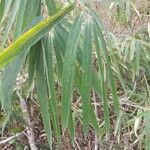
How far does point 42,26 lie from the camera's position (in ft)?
2.70

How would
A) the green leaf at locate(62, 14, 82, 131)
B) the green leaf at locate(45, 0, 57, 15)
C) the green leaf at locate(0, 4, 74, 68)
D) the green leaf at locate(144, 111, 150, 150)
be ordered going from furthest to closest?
the green leaf at locate(144, 111, 150, 150) < the green leaf at locate(45, 0, 57, 15) < the green leaf at locate(62, 14, 82, 131) < the green leaf at locate(0, 4, 74, 68)

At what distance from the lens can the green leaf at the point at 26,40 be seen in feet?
2.55

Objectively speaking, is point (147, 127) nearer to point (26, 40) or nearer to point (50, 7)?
point (50, 7)

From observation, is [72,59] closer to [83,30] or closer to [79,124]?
[83,30]

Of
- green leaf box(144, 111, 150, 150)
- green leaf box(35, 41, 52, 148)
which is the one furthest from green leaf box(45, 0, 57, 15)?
green leaf box(144, 111, 150, 150)

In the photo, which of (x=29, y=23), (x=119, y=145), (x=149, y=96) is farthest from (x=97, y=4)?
(x=29, y=23)

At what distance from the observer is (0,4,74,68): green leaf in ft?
2.55

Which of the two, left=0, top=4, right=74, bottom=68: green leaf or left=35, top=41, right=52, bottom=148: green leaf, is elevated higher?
left=0, top=4, right=74, bottom=68: green leaf

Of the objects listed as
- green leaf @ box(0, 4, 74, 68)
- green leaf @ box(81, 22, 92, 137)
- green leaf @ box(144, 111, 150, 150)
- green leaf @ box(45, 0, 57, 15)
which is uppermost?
green leaf @ box(45, 0, 57, 15)

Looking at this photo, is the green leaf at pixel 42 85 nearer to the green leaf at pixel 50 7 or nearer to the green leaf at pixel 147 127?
the green leaf at pixel 50 7

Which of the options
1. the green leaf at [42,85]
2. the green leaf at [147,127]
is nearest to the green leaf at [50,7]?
the green leaf at [42,85]

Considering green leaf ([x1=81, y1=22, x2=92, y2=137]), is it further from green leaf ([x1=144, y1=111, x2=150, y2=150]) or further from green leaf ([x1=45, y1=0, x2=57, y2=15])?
green leaf ([x1=144, y1=111, x2=150, y2=150])

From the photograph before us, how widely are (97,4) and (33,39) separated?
67.7 inches

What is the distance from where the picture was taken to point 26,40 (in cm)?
81
